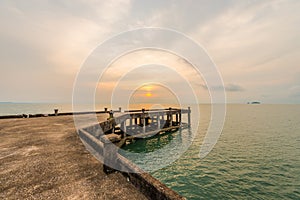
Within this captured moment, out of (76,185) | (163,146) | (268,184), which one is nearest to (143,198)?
(76,185)

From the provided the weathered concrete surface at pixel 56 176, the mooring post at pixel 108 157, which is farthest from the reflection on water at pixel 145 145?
the mooring post at pixel 108 157

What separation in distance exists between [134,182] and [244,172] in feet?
33.6

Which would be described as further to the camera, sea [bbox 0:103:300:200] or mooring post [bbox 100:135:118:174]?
sea [bbox 0:103:300:200]

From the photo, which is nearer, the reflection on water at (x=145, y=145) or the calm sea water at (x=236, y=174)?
the calm sea water at (x=236, y=174)

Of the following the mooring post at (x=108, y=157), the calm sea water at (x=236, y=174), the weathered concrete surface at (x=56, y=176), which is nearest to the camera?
the weathered concrete surface at (x=56, y=176)

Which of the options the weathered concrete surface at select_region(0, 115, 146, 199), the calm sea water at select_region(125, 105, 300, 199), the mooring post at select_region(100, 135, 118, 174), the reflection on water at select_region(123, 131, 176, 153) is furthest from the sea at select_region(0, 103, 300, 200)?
the weathered concrete surface at select_region(0, 115, 146, 199)

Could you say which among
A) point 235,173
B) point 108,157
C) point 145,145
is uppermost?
point 108,157

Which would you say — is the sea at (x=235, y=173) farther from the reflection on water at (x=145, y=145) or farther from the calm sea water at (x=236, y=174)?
the reflection on water at (x=145, y=145)

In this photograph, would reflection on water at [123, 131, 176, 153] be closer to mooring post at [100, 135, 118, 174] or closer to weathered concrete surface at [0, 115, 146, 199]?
weathered concrete surface at [0, 115, 146, 199]

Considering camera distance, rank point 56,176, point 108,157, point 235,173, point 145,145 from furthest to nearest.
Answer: point 145,145 → point 235,173 → point 108,157 → point 56,176

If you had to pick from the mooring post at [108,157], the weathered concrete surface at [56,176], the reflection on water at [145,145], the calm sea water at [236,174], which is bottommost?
the calm sea water at [236,174]

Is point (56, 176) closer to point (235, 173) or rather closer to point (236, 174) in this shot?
point (236, 174)

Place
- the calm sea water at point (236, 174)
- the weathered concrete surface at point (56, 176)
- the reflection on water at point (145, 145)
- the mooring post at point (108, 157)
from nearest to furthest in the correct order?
the weathered concrete surface at point (56, 176)
the mooring post at point (108, 157)
the calm sea water at point (236, 174)
the reflection on water at point (145, 145)

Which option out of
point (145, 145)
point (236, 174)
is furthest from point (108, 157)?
point (145, 145)
